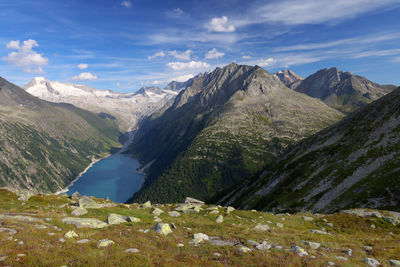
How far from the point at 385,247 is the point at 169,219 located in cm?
2528

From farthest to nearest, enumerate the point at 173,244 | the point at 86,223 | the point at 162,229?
the point at 86,223 → the point at 162,229 → the point at 173,244

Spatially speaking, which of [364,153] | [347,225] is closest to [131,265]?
[347,225]

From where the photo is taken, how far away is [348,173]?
65938mm

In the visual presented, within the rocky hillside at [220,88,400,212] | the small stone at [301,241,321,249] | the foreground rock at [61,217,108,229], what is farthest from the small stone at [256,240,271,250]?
the rocky hillside at [220,88,400,212]

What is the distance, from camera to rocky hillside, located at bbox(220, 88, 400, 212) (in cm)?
5225

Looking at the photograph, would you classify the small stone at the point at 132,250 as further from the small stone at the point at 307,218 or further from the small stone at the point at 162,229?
the small stone at the point at 307,218

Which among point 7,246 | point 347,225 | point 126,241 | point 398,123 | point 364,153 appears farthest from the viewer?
point 398,123

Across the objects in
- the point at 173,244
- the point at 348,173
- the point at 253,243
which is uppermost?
the point at 173,244

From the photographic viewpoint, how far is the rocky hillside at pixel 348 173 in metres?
52.2

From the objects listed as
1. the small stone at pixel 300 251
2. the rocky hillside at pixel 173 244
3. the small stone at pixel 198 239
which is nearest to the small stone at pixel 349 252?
the rocky hillside at pixel 173 244

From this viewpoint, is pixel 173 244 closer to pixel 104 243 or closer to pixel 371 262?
pixel 104 243

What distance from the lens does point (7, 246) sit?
1591cm

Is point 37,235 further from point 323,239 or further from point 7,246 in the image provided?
point 323,239

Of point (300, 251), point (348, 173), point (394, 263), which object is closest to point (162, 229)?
point (300, 251)
